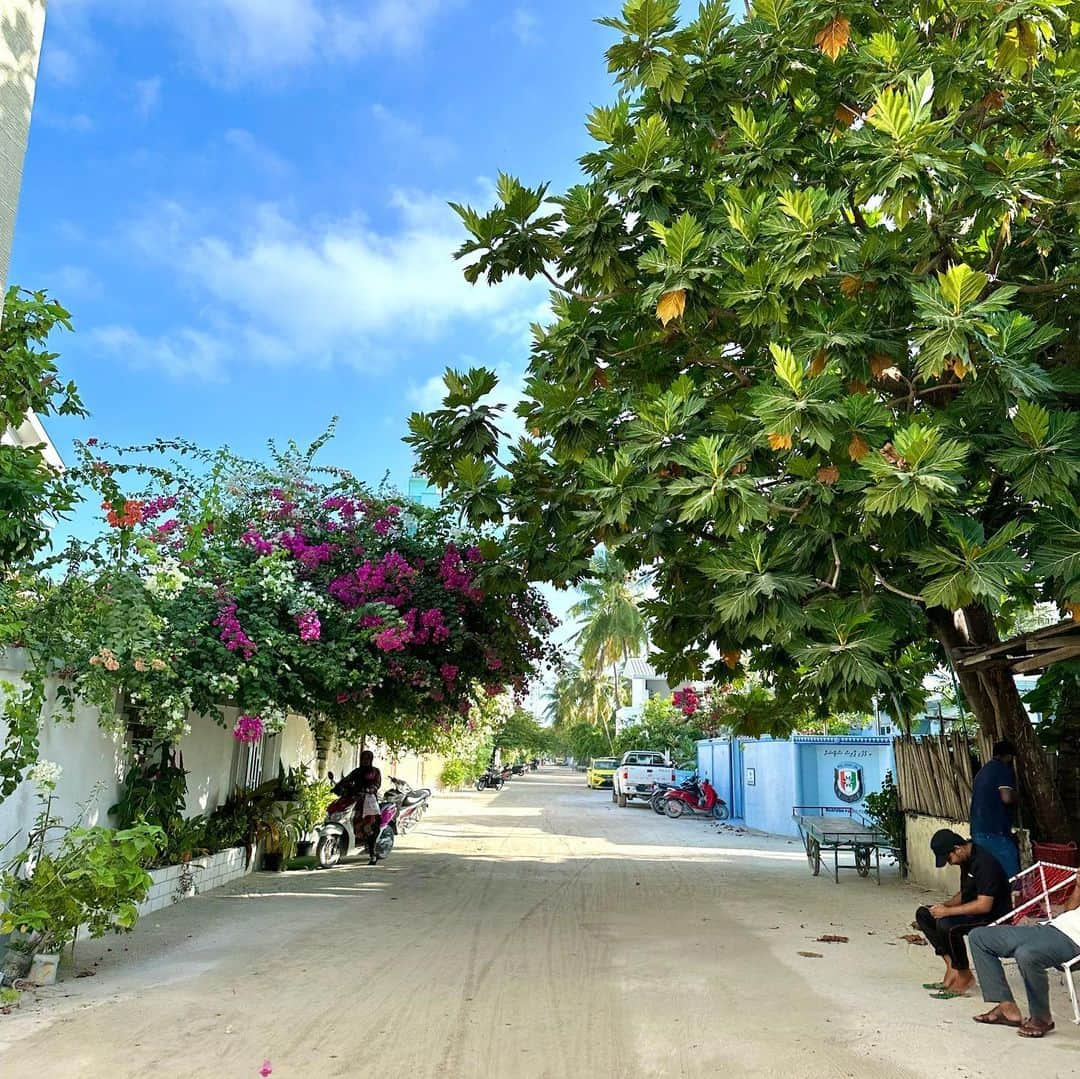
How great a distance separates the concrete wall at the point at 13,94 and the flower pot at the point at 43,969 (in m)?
4.02

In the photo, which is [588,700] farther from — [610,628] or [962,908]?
[962,908]

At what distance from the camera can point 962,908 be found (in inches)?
220

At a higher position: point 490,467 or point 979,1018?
point 490,467

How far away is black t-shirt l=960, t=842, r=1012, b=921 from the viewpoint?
219 inches

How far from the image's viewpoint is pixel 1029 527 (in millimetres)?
5777

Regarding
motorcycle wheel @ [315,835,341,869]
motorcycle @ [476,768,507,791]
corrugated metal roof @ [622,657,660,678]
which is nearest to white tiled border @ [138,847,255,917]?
motorcycle wheel @ [315,835,341,869]

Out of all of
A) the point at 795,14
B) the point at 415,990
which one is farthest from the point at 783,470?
the point at 415,990

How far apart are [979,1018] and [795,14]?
22.8ft

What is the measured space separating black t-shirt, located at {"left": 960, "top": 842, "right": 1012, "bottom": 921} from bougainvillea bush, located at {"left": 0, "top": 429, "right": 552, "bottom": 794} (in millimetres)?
4540

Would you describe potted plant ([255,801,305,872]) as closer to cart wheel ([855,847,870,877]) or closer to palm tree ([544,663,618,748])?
cart wheel ([855,847,870,877])

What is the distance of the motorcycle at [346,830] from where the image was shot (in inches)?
476

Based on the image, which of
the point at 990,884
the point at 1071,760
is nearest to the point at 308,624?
the point at 990,884

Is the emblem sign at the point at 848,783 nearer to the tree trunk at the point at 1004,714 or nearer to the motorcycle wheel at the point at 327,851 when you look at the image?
the tree trunk at the point at 1004,714

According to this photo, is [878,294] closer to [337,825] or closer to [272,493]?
[272,493]
